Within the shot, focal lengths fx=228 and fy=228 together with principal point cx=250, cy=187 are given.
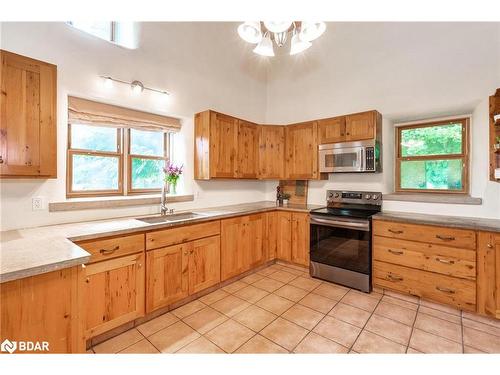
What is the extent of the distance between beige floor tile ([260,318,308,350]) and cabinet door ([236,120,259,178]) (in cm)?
197

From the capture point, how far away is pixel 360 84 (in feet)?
10.7

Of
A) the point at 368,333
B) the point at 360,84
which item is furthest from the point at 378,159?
the point at 368,333

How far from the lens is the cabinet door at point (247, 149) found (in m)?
3.38

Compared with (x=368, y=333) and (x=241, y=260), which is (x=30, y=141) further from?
(x=368, y=333)

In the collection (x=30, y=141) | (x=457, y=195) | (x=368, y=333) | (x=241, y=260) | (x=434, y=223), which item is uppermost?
(x=30, y=141)

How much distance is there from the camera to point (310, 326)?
80.2 inches

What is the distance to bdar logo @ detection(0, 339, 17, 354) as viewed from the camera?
40.7 inches

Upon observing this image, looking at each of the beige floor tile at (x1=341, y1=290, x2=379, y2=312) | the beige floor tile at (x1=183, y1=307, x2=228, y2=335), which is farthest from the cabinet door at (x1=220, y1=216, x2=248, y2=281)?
the beige floor tile at (x1=341, y1=290, x2=379, y2=312)

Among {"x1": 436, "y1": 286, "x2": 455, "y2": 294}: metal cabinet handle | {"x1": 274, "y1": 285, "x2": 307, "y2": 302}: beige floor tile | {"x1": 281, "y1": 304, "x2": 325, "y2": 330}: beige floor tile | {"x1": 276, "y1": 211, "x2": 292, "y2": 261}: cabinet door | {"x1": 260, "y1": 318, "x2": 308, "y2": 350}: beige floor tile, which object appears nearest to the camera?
{"x1": 260, "y1": 318, "x2": 308, "y2": 350}: beige floor tile

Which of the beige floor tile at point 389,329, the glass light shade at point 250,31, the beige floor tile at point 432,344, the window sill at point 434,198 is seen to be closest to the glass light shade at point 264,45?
the glass light shade at point 250,31

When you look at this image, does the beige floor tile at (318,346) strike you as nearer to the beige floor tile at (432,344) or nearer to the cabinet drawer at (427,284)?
the beige floor tile at (432,344)

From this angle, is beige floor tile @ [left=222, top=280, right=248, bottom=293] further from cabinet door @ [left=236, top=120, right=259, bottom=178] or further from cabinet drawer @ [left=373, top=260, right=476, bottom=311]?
cabinet drawer @ [left=373, top=260, right=476, bottom=311]

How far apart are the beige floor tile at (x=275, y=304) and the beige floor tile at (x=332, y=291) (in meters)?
0.44

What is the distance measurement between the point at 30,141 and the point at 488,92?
425 cm
